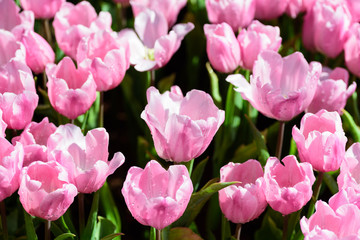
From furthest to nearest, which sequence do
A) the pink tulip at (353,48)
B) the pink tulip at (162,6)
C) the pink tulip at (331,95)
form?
1. the pink tulip at (162,6)
2. the pink tulip at (353,48)
3. the pink tulip at (331,95)

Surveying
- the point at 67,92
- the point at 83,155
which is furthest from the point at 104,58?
the point at 83,155

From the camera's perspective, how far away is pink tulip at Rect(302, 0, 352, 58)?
1504mm

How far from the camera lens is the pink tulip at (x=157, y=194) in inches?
38.5

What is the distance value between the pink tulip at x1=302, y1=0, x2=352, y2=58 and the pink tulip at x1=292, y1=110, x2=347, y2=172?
0.43 meters

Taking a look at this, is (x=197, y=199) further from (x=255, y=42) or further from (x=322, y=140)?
(x=255, y=42)

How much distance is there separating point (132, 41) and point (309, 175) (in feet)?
2.21

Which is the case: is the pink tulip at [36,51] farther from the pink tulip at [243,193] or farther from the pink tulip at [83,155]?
the pink tulip at [243,193]

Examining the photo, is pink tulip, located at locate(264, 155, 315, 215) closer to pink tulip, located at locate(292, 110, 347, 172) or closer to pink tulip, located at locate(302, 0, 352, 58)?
pink tulip, located at locate(292, 110, 347, 172)

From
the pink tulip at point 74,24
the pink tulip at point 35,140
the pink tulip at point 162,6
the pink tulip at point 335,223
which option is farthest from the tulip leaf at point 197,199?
the pink tulip at point 162,6

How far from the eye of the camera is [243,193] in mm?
1056

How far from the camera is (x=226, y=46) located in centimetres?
136

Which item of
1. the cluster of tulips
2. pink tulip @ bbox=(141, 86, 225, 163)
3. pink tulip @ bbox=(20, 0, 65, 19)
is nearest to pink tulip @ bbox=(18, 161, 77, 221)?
the cluster of tulips

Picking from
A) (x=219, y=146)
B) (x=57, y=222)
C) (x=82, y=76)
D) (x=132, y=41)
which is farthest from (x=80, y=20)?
(x=57, y=222)

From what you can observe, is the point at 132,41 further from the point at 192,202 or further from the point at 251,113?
the point at 192,202
